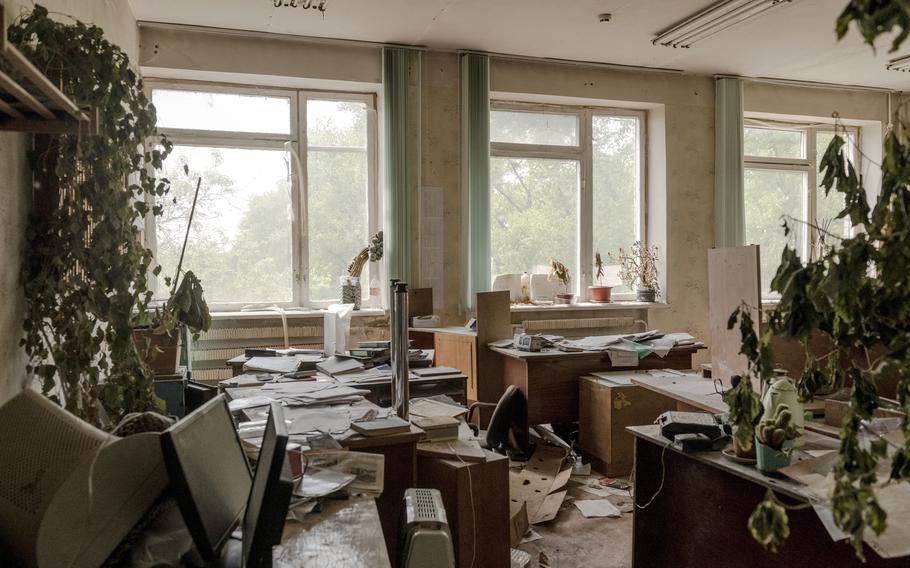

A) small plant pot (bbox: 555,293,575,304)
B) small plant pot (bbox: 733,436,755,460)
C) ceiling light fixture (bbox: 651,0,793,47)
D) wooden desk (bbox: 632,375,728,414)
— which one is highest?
ceiling light fixture (bbox: 651,0,793,47)

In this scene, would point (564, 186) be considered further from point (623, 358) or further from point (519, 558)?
point (519, 558)

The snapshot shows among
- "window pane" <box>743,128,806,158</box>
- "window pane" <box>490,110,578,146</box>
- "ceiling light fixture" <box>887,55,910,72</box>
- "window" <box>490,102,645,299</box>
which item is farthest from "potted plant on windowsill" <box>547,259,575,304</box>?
"ceiling light fixture" <box>887,55,910,72</box>

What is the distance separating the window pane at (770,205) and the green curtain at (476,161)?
116 inches

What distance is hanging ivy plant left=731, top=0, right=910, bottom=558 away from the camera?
773 mm

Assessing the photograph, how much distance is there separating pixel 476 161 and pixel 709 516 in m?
3.87

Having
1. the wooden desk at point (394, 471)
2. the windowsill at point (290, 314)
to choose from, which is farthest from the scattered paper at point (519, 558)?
the windowsill at point (290, 314)

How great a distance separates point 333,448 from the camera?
2139 millimetres

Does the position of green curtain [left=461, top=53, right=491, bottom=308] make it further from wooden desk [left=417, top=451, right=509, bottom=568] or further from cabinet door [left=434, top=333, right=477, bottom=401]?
wooden desk [left=417, top=451, right=509, bottom=568]

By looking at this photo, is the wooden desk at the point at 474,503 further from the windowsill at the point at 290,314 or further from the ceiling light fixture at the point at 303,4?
the ceiling light fixture at the point at 303,4

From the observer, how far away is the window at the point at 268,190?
5.30 meters

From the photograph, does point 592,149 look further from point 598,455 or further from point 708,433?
point 708,433

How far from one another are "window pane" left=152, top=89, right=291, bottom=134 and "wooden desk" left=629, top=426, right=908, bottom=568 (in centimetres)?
420

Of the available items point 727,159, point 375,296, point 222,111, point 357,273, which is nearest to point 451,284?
point 375,296

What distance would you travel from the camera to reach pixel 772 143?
22.6 ft
